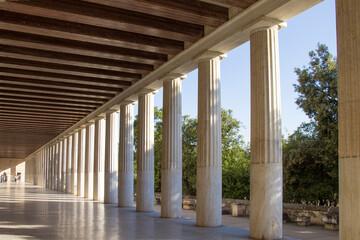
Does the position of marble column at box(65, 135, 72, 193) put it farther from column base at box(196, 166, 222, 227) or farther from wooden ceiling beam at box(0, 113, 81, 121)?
column base at box(196, 166, 222, 227)

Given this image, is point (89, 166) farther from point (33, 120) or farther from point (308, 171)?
point (308, 171)

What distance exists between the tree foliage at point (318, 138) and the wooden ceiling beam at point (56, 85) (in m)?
13.1

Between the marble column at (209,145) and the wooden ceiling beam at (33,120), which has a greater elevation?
the wooden ceiling beam at (33,120)

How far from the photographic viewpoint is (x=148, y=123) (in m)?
25.4

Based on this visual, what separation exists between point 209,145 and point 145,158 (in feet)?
A: 25.6

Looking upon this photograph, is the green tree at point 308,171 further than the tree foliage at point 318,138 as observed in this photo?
Yes

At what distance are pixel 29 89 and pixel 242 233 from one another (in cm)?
1934

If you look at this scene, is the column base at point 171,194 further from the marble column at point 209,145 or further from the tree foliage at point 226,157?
the tree foliage at point 226,157

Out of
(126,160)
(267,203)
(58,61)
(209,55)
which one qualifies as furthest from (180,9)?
(126,160)

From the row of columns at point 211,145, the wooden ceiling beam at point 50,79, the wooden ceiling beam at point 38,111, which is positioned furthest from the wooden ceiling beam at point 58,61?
the wooden ceiling beam at point 38,111

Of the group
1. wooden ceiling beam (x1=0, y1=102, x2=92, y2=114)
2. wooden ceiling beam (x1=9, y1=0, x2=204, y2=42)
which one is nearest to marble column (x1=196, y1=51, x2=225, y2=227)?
wooden ceiling beam (x1=9, y1=0, x2=204, y2=42)

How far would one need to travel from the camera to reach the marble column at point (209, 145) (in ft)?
58.1

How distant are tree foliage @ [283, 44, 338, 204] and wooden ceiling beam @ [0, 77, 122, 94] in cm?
1312

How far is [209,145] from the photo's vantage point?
18.0 meters
